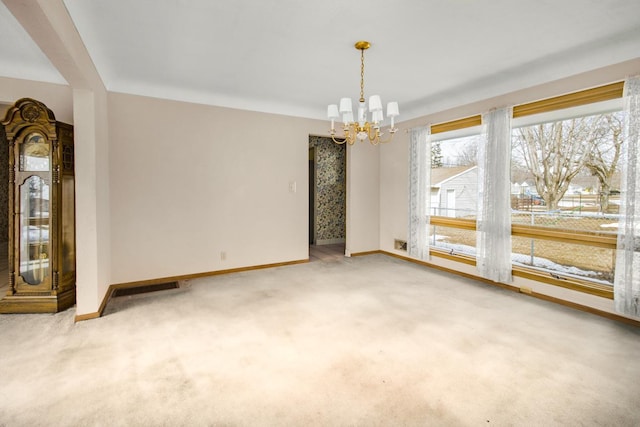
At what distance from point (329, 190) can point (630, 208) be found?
5.06 meters

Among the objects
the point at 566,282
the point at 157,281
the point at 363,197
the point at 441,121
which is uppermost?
the point at 441,121

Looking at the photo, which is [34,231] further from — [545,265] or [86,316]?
[545,265]

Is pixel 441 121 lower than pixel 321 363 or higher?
higher

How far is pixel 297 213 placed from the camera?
201 inches

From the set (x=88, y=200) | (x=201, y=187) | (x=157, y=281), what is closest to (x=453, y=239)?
(x=201, y=187)

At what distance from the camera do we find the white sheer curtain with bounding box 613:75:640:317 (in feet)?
9.06

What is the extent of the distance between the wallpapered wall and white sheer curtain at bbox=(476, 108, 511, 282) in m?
3.42

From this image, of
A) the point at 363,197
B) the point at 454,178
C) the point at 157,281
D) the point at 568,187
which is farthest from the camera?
the point at 363,197

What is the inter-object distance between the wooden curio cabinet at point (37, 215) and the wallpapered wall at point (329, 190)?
180 inches

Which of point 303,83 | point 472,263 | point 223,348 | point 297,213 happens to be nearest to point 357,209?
point 297,213

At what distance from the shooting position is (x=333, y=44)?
2830mm

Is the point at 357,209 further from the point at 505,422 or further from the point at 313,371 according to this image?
the point at 505,422

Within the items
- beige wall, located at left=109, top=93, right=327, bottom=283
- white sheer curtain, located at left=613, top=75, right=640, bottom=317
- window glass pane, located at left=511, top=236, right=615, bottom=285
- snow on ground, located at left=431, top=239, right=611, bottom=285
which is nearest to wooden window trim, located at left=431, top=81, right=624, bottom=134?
white sheer curtain, located at left=613, top=75, right=640, bottom=317

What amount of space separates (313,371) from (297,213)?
10.5ft
